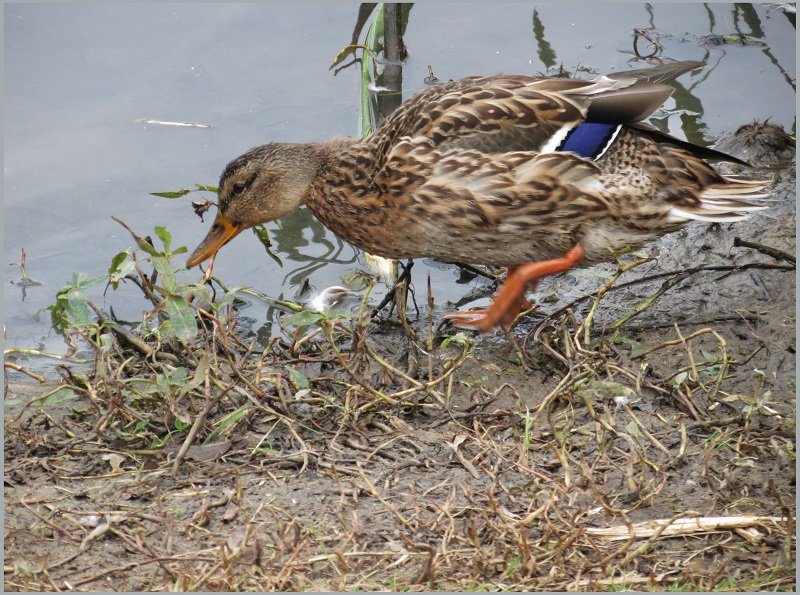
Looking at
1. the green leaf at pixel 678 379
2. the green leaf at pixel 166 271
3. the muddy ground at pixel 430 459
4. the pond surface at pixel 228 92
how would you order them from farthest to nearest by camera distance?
the pond surface at pixel 228 92 < the green leaf at pixel 678 379 < the green leaf at pixel 166 271 < the muddy ground at pixel 430 459

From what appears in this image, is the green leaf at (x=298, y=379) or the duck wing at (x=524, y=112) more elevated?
the duck wing at (x=524, y=112)

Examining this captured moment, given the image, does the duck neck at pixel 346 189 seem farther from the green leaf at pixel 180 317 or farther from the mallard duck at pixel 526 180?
the green leaf at pixel 180 317

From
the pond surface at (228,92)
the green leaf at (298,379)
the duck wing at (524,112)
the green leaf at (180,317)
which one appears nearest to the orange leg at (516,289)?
the duck wing at (524,112)

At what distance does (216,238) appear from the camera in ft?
20.1

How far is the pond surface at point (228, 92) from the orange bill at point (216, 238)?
498 mm

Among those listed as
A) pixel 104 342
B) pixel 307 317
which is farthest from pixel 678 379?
pixel 104 342

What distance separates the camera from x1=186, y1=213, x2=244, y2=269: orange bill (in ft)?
20.0

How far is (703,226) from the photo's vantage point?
6.84m

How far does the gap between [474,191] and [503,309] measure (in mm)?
636

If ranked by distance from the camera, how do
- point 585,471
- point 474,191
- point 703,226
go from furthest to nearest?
point 703,226 → point 474,191 → point 585,471

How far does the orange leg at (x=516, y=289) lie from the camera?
555 centimetres

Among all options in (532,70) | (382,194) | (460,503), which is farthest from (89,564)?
(532,70)

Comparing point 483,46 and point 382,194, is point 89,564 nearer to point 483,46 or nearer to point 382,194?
point 382,194

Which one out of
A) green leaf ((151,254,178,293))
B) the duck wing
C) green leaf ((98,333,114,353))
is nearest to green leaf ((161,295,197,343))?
green leaf ((151,254,178,293))
